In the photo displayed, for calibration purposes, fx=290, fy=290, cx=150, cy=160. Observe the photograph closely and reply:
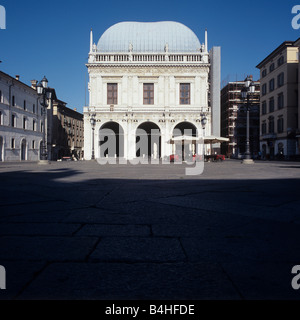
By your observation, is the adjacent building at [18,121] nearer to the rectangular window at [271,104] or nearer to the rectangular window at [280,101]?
the rectangular window at [280,101]

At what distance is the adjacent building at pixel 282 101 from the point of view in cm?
4059

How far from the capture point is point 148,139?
4344 cm

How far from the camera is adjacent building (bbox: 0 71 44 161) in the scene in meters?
35.6

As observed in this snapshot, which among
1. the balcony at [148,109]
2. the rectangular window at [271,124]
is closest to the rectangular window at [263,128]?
the rectangular window at [271,124]

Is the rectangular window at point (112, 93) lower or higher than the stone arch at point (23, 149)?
higher

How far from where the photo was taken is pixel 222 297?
1.58 metres

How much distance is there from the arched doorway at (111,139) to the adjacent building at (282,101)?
21296 millimetres

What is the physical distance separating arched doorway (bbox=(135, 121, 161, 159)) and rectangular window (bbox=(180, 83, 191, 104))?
16.7 feet

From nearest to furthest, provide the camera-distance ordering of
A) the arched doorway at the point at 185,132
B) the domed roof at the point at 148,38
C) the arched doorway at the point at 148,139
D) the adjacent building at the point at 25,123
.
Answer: the adjacent building at the point at 25,123, the arched doorway at the point at 185,132, the arched doorway at the point at 148,139, the domed roof at the point at 148,38

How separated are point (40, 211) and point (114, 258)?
219 centimetres

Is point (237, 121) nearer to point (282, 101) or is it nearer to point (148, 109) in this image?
point (282, 101)

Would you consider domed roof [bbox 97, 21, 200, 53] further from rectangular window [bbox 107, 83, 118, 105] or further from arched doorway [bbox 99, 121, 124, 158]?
arched doorway [bbox 99, 121, 124, 158]

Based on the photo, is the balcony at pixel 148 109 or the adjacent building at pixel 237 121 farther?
the adjacent building at pixel 237 121

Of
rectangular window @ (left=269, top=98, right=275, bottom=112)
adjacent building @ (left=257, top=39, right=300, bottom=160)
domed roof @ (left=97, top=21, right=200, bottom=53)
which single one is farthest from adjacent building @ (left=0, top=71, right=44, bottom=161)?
rectangular window @ (left=269, top=98, right=275, bottom=112)
